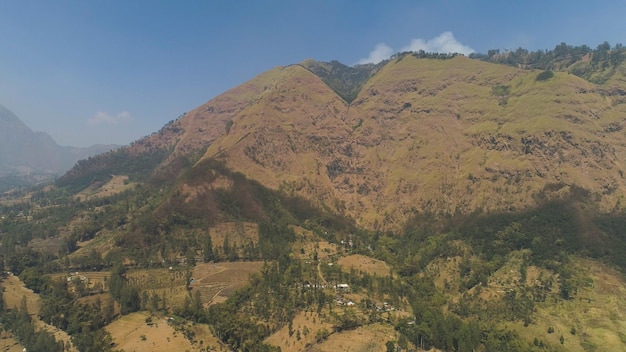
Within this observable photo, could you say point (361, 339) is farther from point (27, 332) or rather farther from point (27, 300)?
point (27, 300)

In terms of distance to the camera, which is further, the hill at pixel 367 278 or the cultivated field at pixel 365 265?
the cultivated field at pixel 365 265

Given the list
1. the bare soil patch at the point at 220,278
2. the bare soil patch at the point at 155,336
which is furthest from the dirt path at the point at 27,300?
the bare soil patch at the point at 220,278

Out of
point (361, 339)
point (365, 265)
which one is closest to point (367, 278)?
point (365, 265)

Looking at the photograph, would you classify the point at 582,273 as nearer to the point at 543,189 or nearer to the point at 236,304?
the point at 543,189

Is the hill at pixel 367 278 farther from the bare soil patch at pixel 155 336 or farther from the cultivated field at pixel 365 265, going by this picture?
the cultivated field at pixel 365 265

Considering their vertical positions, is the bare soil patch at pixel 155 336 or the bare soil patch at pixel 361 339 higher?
the bare soil patch at pixel 361 339

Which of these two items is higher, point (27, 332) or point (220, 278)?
point (220, 278)

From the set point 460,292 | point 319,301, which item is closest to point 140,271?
point 319,301

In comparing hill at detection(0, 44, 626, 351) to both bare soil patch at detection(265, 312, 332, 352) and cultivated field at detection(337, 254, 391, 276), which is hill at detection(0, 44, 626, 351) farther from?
cultivated field at detection(337, 254, 391, 276)

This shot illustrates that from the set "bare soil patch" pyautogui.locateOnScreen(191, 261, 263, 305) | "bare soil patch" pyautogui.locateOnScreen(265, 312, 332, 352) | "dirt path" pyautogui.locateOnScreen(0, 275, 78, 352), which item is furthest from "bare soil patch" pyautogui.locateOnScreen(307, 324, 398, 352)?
"dirt path" pyautogui.locateOnScreen(0, 275, 78, 352)
